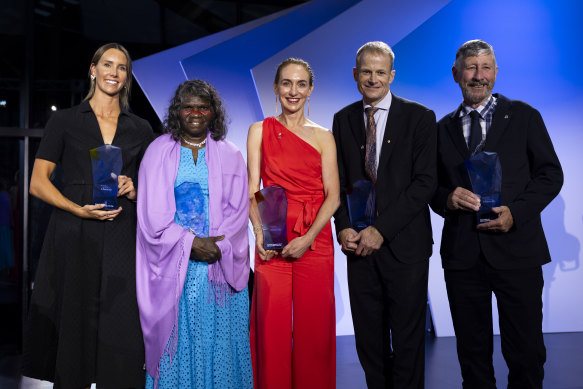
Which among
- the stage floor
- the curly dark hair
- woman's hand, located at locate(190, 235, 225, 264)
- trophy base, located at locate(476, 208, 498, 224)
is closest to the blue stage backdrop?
the stage floor

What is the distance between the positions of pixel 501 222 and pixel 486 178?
9.5 inches

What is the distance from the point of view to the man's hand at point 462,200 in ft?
8.35

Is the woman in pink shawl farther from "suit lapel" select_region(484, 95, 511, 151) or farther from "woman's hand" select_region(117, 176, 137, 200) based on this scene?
"suit lapel" select_region(484, 95, 511, 151)

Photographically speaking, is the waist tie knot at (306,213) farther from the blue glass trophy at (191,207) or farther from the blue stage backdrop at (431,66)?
the blue stage backdrop at (431,66)

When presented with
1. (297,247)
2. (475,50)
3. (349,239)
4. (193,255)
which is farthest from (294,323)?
(475,50)

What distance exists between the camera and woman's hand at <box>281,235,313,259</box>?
260 centimetres

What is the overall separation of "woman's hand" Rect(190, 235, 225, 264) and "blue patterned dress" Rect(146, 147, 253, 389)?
0.07 meters

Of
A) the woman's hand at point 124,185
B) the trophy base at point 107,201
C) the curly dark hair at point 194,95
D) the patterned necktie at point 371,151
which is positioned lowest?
the trophy base at point 107,201

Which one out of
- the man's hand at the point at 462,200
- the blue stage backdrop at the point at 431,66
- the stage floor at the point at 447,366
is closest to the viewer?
the man's hand at the point at 462,200

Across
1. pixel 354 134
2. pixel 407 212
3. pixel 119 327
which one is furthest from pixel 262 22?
pixel 119 327

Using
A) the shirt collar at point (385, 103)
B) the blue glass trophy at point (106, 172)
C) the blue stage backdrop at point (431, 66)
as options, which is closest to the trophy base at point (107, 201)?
the blue glass trophy at point (106, 172)

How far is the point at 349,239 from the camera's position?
8.72ft

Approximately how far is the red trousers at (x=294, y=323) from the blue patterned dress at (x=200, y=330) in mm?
147

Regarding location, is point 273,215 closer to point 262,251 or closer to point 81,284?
point 262,251
